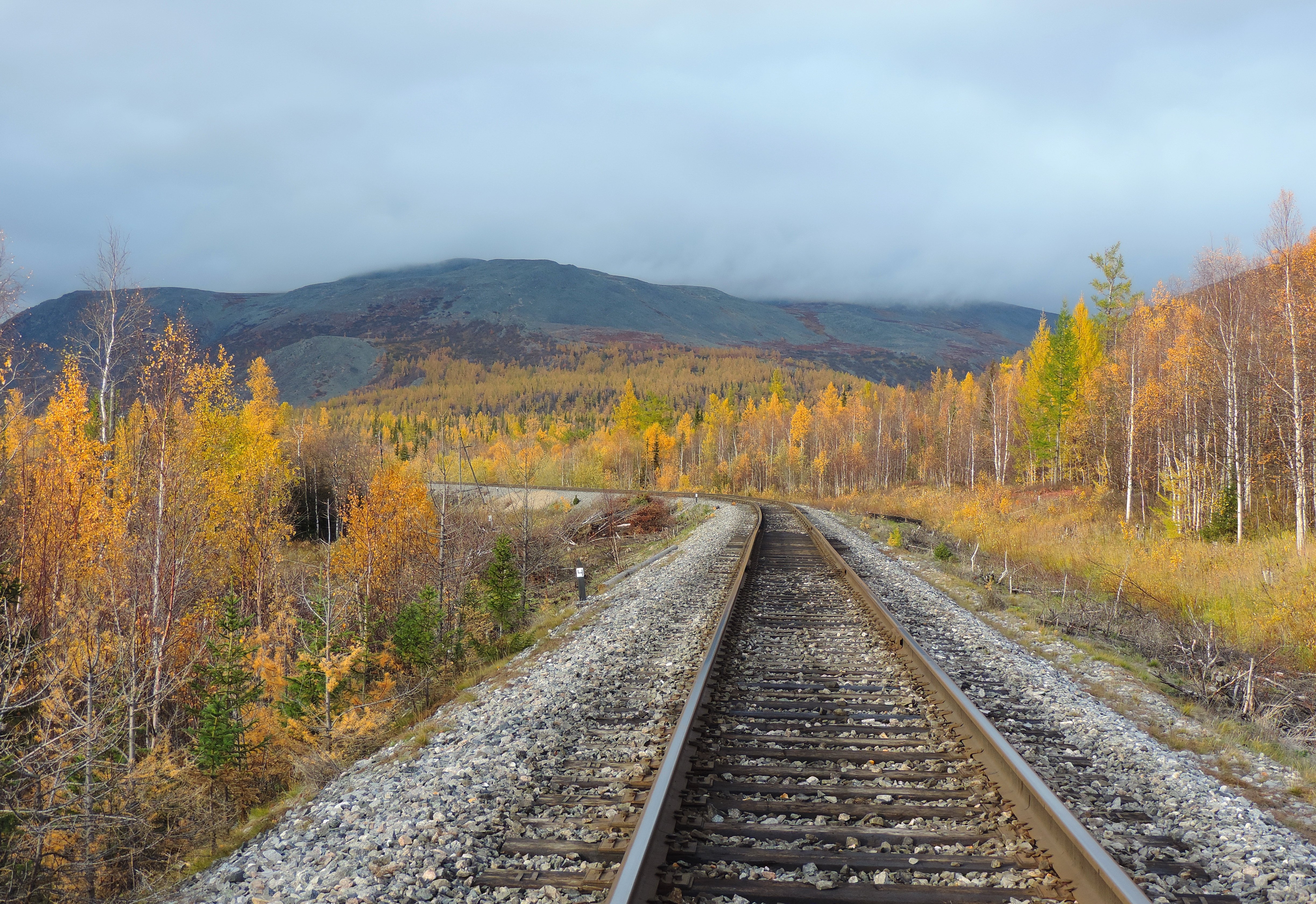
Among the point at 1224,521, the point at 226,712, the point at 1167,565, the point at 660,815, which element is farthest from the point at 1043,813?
the point at 1224,521

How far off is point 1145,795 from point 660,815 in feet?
10.7

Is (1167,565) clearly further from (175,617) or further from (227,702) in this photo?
(175,617)

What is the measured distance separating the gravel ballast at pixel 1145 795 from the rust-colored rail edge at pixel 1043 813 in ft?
1.00

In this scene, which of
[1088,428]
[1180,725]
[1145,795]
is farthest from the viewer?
[1088,428]

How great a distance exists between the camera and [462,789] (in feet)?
15.6

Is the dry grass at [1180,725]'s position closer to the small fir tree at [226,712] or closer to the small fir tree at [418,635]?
the small fir tree at [226,712]

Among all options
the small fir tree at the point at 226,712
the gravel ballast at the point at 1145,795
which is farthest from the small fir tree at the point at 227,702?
the gravel ballast at the point at 1145,795

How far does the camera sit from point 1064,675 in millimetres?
7496

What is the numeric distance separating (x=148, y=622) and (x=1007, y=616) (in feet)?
49.8

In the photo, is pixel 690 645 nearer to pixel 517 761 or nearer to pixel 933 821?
pixel 517 761

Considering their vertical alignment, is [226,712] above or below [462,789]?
below

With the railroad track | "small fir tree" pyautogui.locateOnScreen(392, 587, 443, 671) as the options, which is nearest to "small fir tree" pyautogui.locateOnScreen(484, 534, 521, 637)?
"small fir tree" pyautogui.locateOnScreen(392, 587, 443, 671)

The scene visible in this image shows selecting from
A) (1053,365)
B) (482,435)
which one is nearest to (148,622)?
(1053,365)

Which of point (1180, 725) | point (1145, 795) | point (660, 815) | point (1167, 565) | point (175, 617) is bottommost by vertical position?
point (175, 617)
